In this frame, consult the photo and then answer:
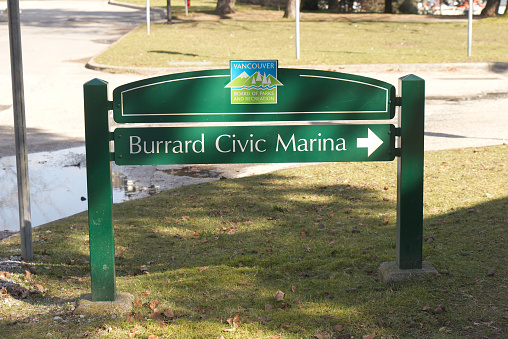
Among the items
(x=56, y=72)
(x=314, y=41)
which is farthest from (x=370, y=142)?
(x=314, y=41)

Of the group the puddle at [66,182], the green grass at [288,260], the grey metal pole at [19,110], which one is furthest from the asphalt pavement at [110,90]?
the grey metal pole at [19,110]

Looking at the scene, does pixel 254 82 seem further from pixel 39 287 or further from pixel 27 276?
pixel 27 276

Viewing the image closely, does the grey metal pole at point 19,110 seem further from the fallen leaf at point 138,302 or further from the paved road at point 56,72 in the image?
the paved road at point 56,72

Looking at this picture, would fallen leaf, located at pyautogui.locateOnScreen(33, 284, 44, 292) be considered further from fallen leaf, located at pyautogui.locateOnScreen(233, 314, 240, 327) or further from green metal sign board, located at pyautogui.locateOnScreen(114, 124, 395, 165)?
fallen leaf, located at pyautogui.locateOnScreen(233, 314, 240, 327)

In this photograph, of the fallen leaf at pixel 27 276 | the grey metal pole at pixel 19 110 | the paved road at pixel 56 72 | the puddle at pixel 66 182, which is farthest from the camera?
the paved road at pixel 56 72

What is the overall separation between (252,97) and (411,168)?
117 centimetres

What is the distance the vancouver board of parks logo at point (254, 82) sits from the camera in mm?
4422

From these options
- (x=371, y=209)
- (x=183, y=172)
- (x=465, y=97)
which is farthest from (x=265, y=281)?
(x=465, y=97)

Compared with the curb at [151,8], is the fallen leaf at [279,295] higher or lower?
lower

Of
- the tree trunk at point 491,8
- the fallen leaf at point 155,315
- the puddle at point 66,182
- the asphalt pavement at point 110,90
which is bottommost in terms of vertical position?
the puddle at point 66,182

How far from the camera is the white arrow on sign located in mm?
4520

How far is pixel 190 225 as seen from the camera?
674 cm

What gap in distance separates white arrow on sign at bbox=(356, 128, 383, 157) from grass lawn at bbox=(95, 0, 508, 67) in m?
13.4

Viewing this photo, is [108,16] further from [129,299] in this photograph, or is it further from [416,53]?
[129,299]
